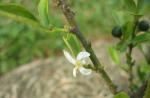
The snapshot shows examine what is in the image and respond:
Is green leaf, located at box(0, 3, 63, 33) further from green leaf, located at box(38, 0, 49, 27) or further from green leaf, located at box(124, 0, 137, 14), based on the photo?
green leaf, located at box(124, 0, 137, 14)

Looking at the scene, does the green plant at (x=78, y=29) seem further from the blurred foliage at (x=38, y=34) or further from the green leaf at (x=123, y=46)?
the blurred foliage at (x=38, y=34)

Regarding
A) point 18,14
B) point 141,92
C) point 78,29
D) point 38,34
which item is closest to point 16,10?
point 18,14

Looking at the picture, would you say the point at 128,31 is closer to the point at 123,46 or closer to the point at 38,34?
the point at 123,46

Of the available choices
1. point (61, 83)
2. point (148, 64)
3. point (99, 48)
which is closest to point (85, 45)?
point (148, 64)

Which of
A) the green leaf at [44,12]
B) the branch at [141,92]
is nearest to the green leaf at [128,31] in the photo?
the branch at [141,92]

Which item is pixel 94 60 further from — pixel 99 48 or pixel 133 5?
pixel 99 48
